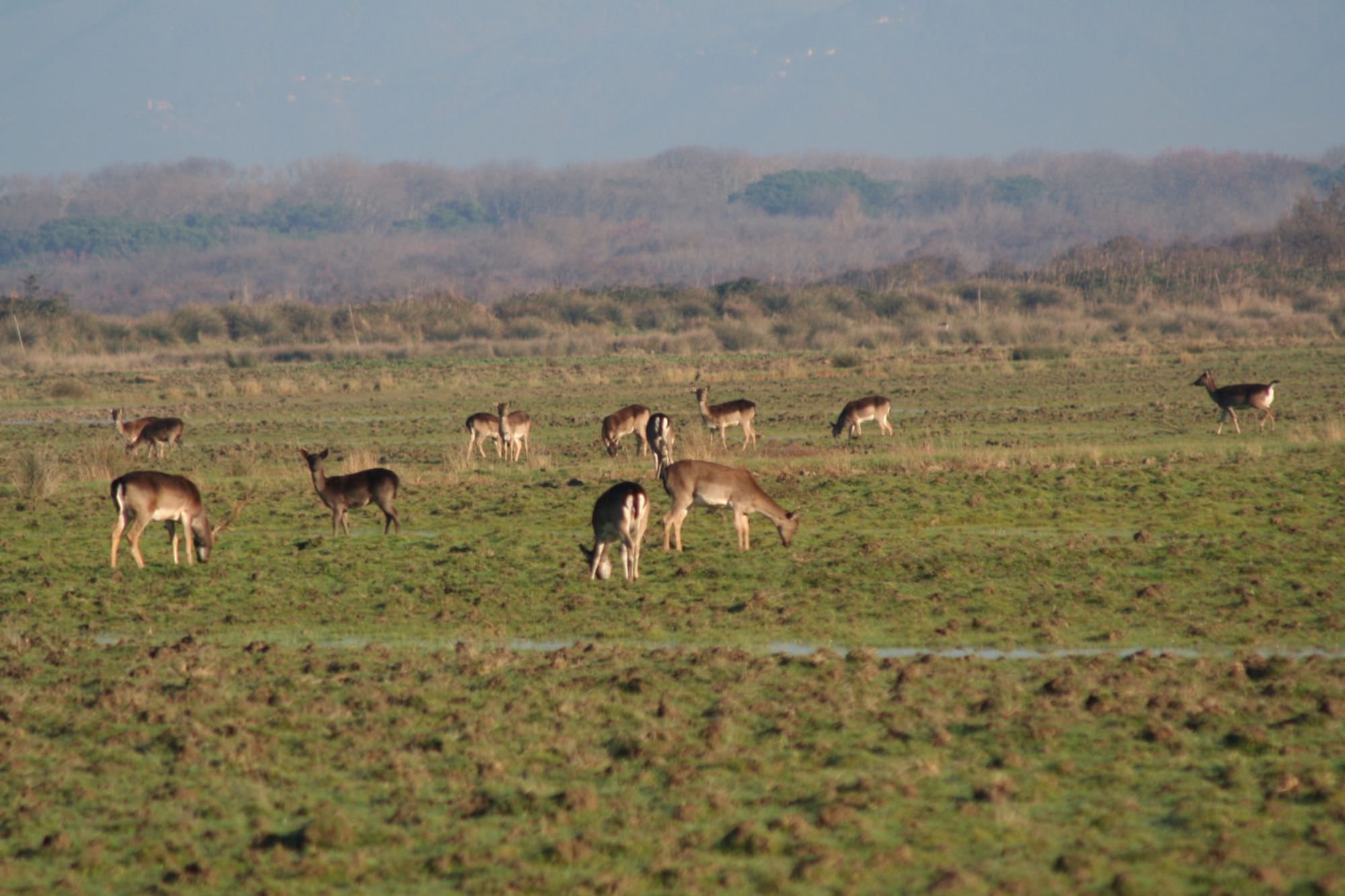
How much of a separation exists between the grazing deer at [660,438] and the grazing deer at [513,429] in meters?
3.24

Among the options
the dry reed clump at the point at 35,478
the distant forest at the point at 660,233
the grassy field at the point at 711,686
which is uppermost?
the distant forest at the point at 660,233

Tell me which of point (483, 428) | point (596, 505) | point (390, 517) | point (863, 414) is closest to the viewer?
point (596, 505)

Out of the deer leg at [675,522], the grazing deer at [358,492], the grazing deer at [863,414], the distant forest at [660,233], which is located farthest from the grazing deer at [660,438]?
the distant forest at [660,233]

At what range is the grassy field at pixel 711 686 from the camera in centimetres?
736

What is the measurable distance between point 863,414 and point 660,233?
150623 mm

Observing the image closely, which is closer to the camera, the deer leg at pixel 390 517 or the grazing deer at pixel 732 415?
the deer leg at pixel 390 517

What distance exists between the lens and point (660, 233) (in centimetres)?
17700

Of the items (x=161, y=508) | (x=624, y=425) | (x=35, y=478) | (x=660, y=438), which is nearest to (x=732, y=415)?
(x=624, y=425)

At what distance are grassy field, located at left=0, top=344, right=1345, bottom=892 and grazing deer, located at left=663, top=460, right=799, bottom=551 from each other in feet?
1.42

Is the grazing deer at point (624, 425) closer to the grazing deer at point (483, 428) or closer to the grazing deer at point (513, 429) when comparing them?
the grazing deer at point (513, 429)

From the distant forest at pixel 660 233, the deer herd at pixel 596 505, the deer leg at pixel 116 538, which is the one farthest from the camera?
the distant forest at pixel 660 233

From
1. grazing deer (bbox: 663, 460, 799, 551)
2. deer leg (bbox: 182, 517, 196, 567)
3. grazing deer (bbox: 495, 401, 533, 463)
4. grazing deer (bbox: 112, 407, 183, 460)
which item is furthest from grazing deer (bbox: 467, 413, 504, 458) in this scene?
grazing deer (bbox: 663, 460, 799, 551)

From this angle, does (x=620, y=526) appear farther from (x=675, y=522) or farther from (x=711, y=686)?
(x=711, y=686)

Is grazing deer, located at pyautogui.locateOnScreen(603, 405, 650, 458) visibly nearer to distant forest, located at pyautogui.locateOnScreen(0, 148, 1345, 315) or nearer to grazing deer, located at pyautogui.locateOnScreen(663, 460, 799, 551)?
grazing deer, located at pyautogui.locateOnScreen(663, 460, 799, 551)
